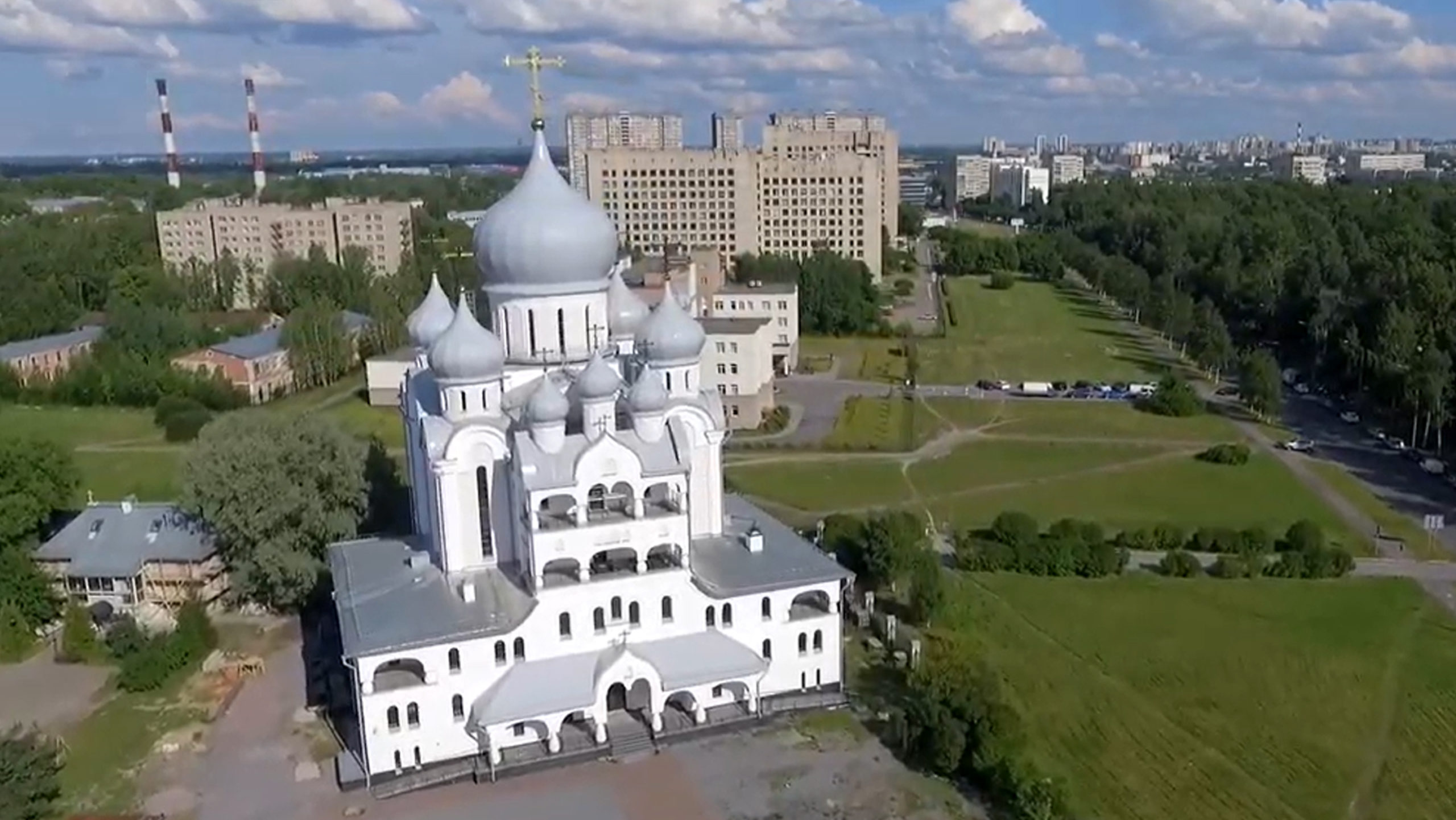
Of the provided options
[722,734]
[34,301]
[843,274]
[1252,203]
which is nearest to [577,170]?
[843,274]

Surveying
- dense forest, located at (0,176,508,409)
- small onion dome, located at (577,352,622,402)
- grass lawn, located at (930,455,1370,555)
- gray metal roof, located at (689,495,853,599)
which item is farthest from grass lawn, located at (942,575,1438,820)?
dense forest, located at (0,176,508,409)

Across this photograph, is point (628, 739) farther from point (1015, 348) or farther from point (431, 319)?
point (1015, 348)

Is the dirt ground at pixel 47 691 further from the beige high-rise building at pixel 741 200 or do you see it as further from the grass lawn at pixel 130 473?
the beige high-rise building at pixel 741 200

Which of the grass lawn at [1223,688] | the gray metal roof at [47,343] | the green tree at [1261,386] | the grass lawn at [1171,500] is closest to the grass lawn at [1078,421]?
the green tree at [1261,386]

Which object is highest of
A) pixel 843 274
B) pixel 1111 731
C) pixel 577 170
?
pixel 577 170

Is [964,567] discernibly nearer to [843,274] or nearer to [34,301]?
[843,274]

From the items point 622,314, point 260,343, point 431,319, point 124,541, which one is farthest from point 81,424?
point 622,314
